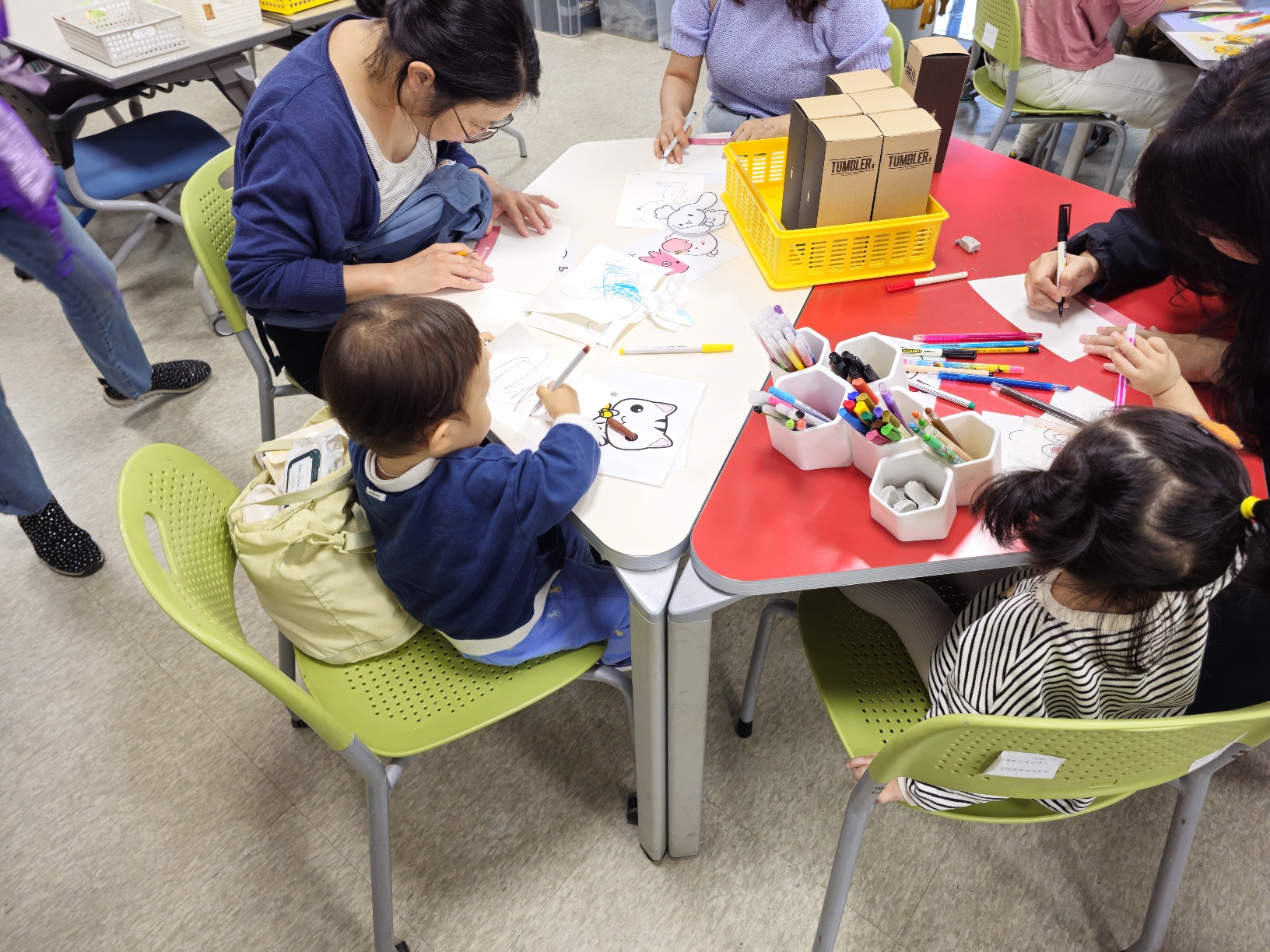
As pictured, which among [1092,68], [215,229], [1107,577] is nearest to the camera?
[1107,577]

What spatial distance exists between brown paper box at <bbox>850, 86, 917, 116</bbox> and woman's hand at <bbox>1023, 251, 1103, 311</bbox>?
34cm

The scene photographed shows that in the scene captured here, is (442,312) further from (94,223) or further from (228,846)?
(94,223)

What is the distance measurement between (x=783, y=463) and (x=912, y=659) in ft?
1.23

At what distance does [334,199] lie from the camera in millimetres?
1369

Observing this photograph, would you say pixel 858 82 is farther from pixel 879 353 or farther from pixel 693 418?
pixel 693 418

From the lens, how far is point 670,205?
1.61 meters

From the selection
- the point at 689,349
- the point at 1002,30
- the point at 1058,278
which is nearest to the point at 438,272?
the point at 689,349

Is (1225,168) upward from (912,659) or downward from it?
upward

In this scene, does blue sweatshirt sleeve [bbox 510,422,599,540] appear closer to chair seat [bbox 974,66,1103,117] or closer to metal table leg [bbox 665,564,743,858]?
metal table leg [bbox 665,564,743,858]

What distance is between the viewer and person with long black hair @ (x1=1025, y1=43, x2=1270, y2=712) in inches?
41.4

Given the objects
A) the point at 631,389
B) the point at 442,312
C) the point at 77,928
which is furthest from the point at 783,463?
the point at 77,928

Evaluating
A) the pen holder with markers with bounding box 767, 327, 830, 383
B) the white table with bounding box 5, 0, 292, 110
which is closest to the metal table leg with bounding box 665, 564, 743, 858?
the pen holder with markers with bounding box 767, 327, 830, 383

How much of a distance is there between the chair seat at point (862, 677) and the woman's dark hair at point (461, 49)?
95 centimetres

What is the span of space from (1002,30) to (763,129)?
49.3 inches
